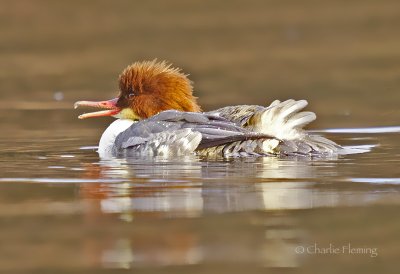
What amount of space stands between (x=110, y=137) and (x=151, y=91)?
0.59m

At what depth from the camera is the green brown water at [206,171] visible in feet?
22.7

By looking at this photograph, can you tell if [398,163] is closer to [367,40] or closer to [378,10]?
[367,40]

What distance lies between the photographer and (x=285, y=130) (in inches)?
401

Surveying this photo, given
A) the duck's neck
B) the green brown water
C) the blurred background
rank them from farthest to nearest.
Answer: the blurred background, the duck's neck, the green brown water

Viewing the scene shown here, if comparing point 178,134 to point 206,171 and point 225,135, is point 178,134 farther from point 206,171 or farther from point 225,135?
point 206,171

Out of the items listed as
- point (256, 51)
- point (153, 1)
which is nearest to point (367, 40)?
point (256, 51)

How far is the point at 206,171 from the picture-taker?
952cm

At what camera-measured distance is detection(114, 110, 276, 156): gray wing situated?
10.1 metres

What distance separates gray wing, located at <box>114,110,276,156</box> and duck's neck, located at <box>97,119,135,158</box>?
202 millimetres

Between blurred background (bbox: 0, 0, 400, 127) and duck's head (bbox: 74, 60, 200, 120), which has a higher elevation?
blurred background (bbox: 0, 0, 400, 127)

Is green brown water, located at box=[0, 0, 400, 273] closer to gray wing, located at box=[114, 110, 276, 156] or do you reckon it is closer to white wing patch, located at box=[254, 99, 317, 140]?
gray wing, located at box=[114, 110, 276, 156]

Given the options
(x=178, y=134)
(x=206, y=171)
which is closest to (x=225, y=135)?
(x=178, y=134)

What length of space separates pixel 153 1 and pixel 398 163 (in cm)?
1427

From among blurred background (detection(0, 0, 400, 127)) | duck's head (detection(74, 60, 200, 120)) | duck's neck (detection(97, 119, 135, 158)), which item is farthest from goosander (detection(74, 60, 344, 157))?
blurred background (detection(0, 0, 400, 127))
